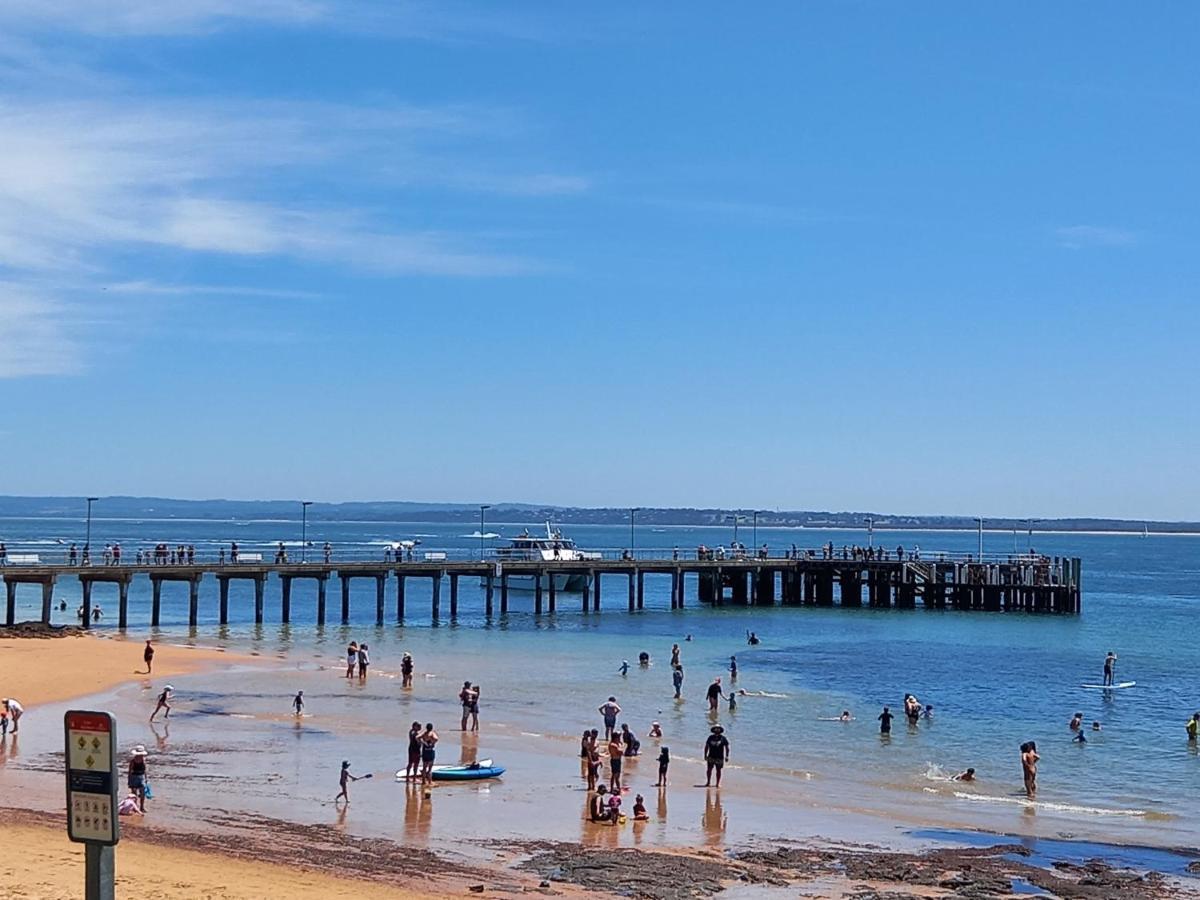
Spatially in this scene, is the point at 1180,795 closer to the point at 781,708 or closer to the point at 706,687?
the point at 781,708

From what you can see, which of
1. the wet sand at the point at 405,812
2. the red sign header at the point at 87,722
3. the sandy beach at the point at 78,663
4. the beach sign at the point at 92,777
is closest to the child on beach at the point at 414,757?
the wet sand at the point at 405,812

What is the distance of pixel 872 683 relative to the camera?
4584 cm

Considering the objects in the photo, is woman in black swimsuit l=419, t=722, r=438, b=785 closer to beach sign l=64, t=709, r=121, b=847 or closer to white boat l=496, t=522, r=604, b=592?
beach sign l=64, t=709, r=121, b=847

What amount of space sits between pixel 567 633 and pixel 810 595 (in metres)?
22.8

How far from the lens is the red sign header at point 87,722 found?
7.86 m

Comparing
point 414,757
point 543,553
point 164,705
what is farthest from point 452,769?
point 543,553

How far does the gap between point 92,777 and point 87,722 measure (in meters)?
0.35

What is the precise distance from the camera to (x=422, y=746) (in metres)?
25.2

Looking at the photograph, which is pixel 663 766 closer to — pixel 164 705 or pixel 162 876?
pixel 162 876

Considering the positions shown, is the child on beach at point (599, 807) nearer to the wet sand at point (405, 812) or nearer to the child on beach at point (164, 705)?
the wet sand at point (405, 812)

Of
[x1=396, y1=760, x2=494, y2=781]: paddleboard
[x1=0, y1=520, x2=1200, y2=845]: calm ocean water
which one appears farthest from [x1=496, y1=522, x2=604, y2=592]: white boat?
[x1=396, y1=760, x2=494, y2=781]: paddleboard

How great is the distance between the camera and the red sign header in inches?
310

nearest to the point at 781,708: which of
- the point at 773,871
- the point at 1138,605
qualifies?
the point at 773,871

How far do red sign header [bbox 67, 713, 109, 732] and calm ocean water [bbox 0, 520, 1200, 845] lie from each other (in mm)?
20041
